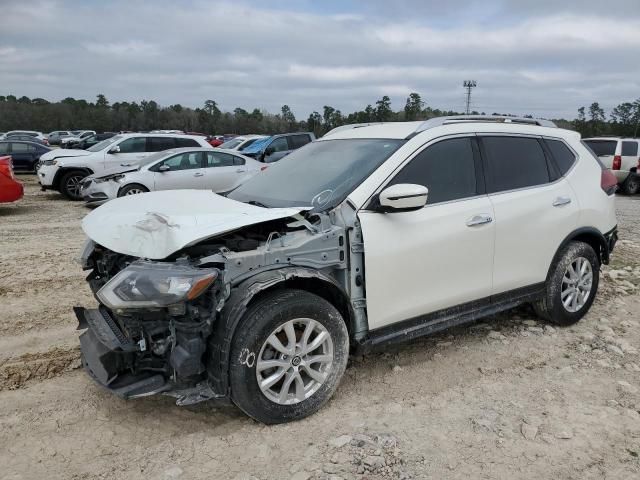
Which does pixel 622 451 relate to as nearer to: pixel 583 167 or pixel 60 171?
pixel 583 167

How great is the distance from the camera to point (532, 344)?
449 centimetres

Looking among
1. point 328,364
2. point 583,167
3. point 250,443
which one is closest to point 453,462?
point 328,364

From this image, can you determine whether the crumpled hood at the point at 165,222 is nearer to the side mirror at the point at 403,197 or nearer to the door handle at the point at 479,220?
the side mirror at the point at 403,197

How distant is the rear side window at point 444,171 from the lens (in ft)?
12.3

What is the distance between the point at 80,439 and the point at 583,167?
4.49 metres

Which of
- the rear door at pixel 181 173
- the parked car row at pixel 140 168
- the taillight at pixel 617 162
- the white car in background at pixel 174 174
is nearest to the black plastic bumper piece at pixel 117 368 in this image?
the parked car row at pixel 140 168

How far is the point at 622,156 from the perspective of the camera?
16422 millimetres

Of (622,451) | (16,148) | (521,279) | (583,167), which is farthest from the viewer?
(16,148)

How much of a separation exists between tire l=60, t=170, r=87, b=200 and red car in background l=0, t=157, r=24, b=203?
2.81m

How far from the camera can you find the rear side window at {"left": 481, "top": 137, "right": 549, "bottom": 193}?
4177mm

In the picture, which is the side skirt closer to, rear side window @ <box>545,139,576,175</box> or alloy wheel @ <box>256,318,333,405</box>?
alloy wheel @ <box>256,318,333,405</box>

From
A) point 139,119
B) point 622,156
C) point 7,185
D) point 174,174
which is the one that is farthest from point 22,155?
point 139,119

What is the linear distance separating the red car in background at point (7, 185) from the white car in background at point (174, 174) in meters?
1.48

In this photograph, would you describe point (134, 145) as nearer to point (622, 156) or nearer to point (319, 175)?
point (319, 175)
